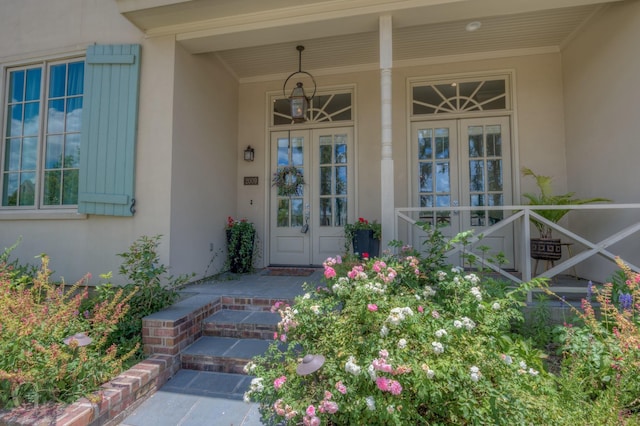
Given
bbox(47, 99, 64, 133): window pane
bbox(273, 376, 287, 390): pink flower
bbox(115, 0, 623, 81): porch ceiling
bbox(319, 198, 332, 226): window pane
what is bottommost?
bbox(273, 376, 287, 390): pink flower

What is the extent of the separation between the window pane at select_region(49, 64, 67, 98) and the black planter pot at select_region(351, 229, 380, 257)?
161 inches

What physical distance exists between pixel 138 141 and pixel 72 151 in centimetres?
103

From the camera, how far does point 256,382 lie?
152cm

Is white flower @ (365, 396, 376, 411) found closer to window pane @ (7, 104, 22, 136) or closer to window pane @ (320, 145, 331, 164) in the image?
window pane @ (320, 145, 331, 164)

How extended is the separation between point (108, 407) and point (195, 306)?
3.53 feet

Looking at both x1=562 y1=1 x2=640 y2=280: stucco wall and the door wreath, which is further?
the door wreath

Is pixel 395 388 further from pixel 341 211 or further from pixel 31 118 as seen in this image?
pixel 31 118

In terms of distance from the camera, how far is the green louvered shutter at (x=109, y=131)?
3594 mm

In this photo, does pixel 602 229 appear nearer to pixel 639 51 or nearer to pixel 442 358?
pixel 639 51

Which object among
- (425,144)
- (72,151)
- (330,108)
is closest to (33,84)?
(72,151)

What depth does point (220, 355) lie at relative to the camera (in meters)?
2.43

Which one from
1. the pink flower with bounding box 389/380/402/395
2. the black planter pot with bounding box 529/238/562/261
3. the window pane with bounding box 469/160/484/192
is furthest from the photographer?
the window pane with bounding box 469/160/484/192

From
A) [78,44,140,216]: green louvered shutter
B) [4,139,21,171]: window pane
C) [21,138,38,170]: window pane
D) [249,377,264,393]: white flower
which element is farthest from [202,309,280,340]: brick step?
[4,139,21,171]: window pane

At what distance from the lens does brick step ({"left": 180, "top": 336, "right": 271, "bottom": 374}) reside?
2383 mm
